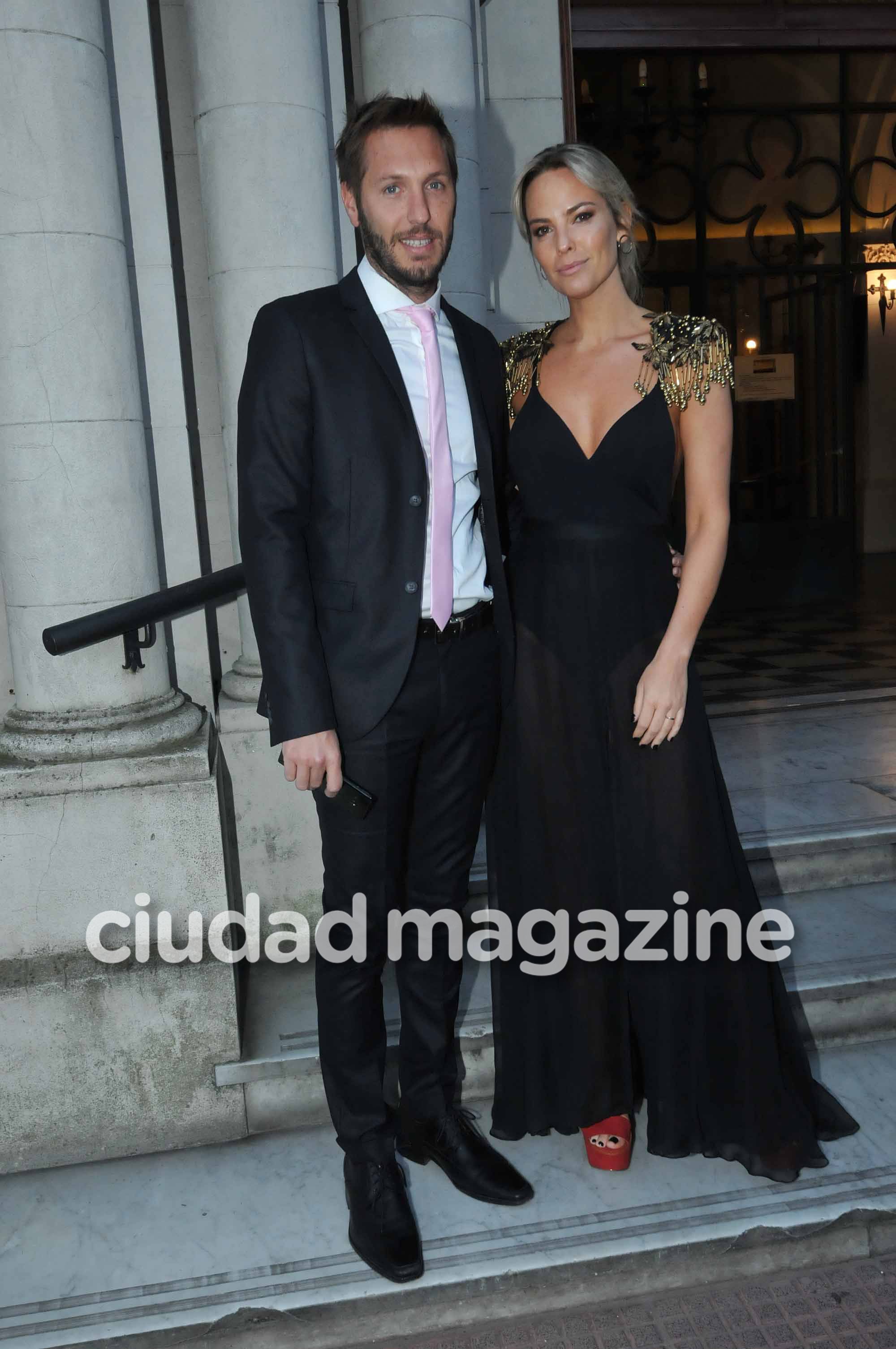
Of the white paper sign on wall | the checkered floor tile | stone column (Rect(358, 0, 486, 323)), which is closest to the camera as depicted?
stone column (Rect(358, 0, 486, 323))

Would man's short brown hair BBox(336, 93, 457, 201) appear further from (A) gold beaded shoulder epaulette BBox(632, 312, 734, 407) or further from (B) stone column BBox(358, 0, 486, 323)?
(B) stone column BBox(358, 0, 486, 323)

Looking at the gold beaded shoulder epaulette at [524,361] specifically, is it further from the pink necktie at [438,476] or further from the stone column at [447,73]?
the stone column at [447,73]

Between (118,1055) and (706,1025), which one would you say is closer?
(706,1025)

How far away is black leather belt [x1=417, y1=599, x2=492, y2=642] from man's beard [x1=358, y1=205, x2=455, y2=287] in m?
0.65

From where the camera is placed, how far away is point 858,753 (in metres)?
4.59

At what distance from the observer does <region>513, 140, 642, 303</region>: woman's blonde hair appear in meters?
2.22

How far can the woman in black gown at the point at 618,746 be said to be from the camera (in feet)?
7.49

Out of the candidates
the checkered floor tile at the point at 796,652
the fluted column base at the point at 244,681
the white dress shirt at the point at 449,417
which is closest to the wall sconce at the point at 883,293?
the checkered floor tile at the point at 796,652

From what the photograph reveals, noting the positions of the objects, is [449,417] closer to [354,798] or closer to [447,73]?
[354,798]

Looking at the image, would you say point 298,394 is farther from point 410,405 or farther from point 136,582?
point 136,582

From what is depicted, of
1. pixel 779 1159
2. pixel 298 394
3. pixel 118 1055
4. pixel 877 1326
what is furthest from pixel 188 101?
pixel 877 1326

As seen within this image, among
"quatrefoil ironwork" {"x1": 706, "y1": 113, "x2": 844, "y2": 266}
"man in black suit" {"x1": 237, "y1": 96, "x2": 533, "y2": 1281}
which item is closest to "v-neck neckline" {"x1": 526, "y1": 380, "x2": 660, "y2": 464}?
"man in black suit" {"x1": 237, "y1": 96, "x2": 533, "y2": 1281}

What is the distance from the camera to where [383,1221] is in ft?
7.66

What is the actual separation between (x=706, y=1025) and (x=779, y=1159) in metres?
0.33
